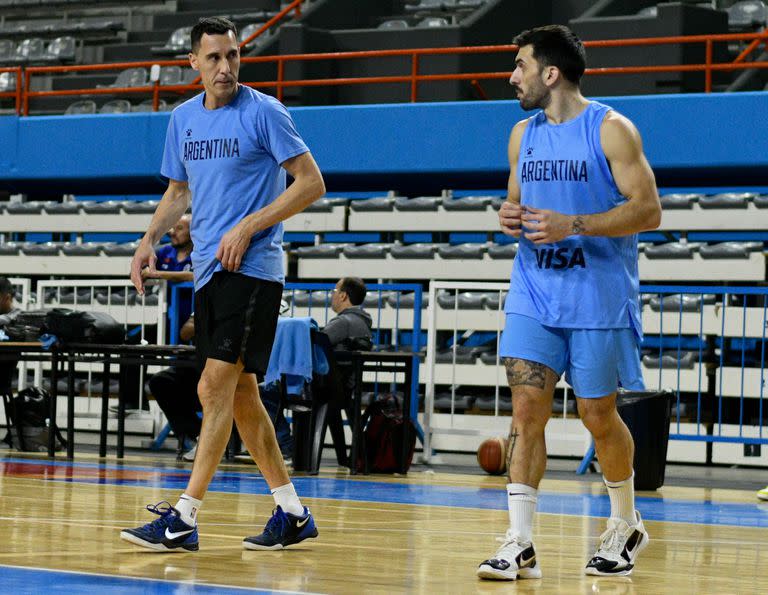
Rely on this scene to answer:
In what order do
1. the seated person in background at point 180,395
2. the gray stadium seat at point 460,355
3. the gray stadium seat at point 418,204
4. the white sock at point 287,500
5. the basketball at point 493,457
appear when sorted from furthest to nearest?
1. the gray stadium seat at point 418,204
2. the gray stadium seat at point 460,355
3. the seated person in background at point 180,395
4. the basketball at point 493,457
5. the white sock at point 287,500

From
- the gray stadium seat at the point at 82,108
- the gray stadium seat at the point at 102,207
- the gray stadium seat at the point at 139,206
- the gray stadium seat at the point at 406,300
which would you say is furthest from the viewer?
the gray stadium seat at the point at 82,108

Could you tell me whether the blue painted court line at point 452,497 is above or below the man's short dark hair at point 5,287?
below

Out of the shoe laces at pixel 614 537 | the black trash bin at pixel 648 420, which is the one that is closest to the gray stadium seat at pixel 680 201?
the black trash bin at pixel 648 420

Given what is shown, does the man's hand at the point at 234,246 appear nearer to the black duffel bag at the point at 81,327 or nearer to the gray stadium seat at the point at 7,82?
the black duffel bag at the point at 81,327

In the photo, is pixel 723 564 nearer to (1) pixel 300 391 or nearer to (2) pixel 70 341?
(1) pixel 300 391

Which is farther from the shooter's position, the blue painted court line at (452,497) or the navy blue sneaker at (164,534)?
the blue painted court line at (452,497)

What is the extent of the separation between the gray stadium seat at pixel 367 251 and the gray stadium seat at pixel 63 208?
3810 millimetres

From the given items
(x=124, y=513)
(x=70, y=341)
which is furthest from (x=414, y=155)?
(x=124, y=513)

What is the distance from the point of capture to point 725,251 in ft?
42.6

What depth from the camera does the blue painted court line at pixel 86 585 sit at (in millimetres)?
3393

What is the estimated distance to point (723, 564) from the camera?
4605 millimetres

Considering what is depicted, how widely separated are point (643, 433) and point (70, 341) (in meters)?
3.99

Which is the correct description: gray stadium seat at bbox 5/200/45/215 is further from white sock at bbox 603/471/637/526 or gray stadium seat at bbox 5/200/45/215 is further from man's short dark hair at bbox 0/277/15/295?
white sock at bbox 603/471/637/526

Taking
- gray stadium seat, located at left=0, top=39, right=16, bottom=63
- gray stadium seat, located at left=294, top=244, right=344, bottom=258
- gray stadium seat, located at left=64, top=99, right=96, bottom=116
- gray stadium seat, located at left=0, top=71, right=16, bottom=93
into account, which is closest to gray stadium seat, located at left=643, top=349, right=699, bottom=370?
gray stadium seat, located at left=294, top=244, right=344, bottom=258
